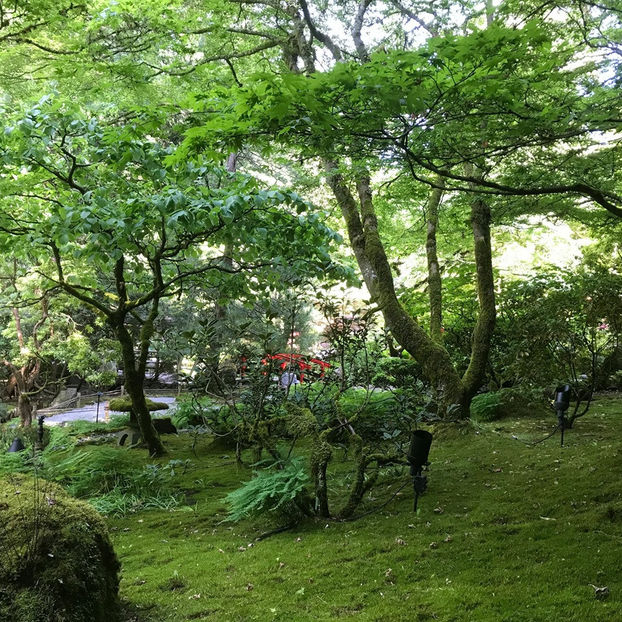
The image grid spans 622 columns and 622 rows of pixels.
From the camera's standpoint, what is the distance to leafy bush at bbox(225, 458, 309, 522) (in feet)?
11.0

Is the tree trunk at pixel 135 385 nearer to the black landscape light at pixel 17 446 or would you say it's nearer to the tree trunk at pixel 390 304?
the black landscape light at pixel 17 446

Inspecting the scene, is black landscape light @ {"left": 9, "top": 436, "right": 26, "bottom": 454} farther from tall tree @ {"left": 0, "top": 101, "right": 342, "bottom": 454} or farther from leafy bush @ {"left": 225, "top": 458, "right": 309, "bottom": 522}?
leafy bush @ {"left": 225, "top": 458, "right": 309, "bottom": 522}

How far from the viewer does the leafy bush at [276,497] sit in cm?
334

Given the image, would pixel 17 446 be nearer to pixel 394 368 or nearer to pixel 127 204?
pixel 127 204

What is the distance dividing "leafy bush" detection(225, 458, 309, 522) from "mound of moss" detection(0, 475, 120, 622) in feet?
4.36

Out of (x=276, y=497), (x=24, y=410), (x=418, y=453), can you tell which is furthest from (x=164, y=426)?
(x=418, y=453)

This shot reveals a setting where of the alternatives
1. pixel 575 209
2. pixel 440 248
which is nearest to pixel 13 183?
pixel 575 209

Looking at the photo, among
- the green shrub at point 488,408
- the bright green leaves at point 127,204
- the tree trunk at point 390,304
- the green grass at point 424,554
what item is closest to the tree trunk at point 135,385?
the bright green leaves at point 127,204

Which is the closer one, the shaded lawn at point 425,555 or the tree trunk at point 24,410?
the shaded lawn at point 425,555

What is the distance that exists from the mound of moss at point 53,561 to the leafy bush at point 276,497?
133cm

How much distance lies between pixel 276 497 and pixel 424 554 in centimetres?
121

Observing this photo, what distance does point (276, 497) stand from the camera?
346cm

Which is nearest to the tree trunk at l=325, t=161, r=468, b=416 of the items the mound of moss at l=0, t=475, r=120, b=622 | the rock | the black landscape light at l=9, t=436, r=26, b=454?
the mound of moss at l=0, t=475, r=120, b=622

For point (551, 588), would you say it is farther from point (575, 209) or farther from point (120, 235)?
point (575, 209)
